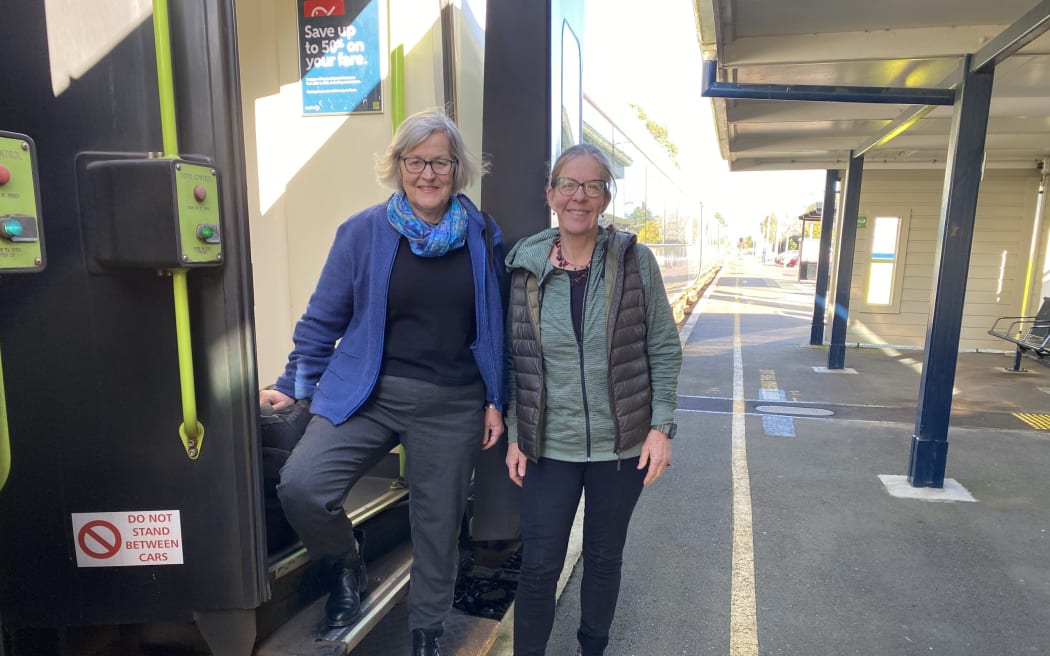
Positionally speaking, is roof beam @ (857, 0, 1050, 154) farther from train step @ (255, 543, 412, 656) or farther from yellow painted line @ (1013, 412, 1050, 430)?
train step @ (255, 543, 412, 656)


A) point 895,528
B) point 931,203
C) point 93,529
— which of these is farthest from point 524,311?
point 931,203

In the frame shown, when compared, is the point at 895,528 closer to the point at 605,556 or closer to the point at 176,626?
the point at 605,556

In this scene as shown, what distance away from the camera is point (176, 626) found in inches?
77.8

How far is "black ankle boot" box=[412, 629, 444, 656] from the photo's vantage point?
217cm

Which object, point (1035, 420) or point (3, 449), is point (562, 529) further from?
point (1035, 420)

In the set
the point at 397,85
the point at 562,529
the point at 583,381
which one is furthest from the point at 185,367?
the point at 397,85

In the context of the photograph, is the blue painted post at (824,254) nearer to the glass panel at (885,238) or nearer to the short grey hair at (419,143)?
the glass panel at (885,238)

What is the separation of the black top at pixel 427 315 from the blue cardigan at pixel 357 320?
0.11ft

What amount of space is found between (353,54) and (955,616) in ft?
12.4

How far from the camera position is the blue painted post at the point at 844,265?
8.48 m

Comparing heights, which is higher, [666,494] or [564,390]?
[564,390]

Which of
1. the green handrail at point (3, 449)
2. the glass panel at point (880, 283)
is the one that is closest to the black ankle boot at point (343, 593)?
the green handrail at point (3, 449)

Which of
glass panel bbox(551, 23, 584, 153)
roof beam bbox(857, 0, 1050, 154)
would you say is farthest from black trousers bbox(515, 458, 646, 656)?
roof beam bbox(857, 0, 1050, 154)

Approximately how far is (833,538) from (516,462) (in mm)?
2543
